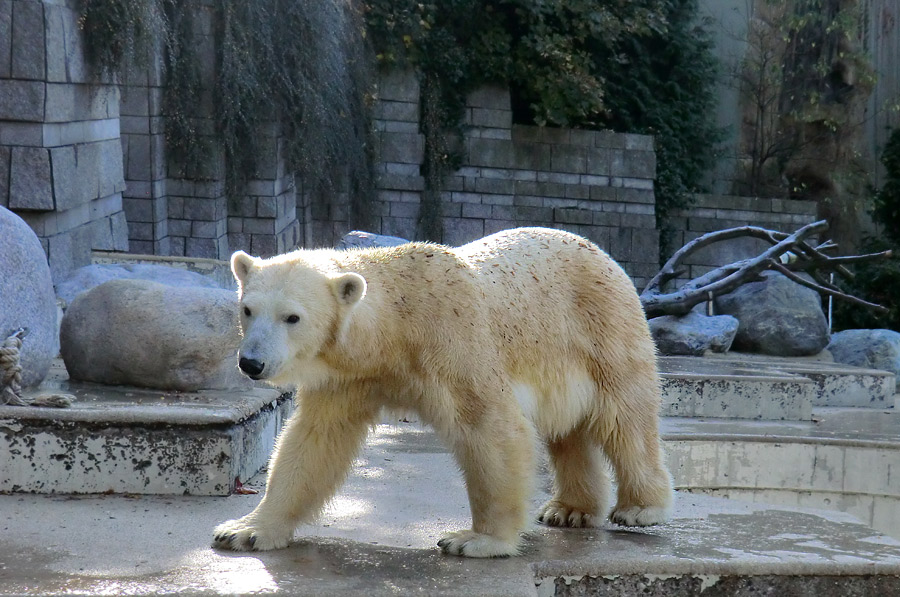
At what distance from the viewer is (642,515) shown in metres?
3.26

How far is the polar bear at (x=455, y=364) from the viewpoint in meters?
2.68

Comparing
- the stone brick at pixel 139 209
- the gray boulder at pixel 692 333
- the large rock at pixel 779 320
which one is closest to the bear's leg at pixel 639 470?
the gray boulder at pixel 692 333

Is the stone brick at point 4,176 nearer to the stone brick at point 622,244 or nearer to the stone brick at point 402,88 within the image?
the stone brick at point 402,88

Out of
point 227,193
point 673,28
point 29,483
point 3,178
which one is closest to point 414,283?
point 29,483

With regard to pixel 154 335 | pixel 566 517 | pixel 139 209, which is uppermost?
pixel 139 209

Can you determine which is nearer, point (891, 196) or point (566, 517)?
point (566, 517)

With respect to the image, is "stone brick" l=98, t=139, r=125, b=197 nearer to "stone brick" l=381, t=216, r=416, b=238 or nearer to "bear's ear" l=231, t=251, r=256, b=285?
"bear's ear" l=231, t=251, r=256, b=285

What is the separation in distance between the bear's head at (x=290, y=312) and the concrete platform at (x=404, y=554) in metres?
0.52

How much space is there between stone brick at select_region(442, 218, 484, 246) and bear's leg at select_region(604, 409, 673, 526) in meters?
9.62

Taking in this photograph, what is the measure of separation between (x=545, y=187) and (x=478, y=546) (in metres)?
10.4

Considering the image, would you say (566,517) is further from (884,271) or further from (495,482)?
(884,271)

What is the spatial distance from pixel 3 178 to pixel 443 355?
383 centimetres

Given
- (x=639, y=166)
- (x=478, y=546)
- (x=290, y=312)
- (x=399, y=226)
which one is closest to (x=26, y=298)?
(x=290, y=312)

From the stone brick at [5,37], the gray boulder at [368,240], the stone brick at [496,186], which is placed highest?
the stone brick at [5,37]
